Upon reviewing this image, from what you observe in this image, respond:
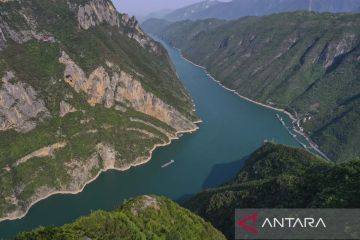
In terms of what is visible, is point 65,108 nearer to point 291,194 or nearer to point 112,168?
point 112,168

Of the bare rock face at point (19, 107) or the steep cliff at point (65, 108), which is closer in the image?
the steep cliff at point (65, 108)

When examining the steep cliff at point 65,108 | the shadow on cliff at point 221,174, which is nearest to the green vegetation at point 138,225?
the shadow on cliff at point 221,174

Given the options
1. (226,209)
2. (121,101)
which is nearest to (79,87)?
(121,101)

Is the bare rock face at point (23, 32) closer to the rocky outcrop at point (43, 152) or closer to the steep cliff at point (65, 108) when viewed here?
the steep cliff at point (65, 108)

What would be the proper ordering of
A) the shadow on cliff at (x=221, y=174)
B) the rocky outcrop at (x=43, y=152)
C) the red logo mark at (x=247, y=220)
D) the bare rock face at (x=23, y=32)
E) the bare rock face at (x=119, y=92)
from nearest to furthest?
the red logo mark at (x=247, y=220) < the rocky outcrop at (x=43, y=152) < the shadow on cliff at (x=221, y=174) < the bare rock face at (x=23, y=32) < the bare rock face at (x=119, y=92)

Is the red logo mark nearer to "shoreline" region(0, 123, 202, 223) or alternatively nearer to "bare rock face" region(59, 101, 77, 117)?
"shoreline" region(0, 123, 202, 223)

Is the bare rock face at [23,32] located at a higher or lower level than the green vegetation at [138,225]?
higher

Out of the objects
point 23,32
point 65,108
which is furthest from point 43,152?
point 23,32

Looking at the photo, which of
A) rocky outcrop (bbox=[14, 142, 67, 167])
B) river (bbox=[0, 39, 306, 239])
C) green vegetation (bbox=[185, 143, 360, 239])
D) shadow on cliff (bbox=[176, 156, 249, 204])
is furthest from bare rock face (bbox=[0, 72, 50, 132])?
green vegetation (bbox=[185, 143, 360, 239])
